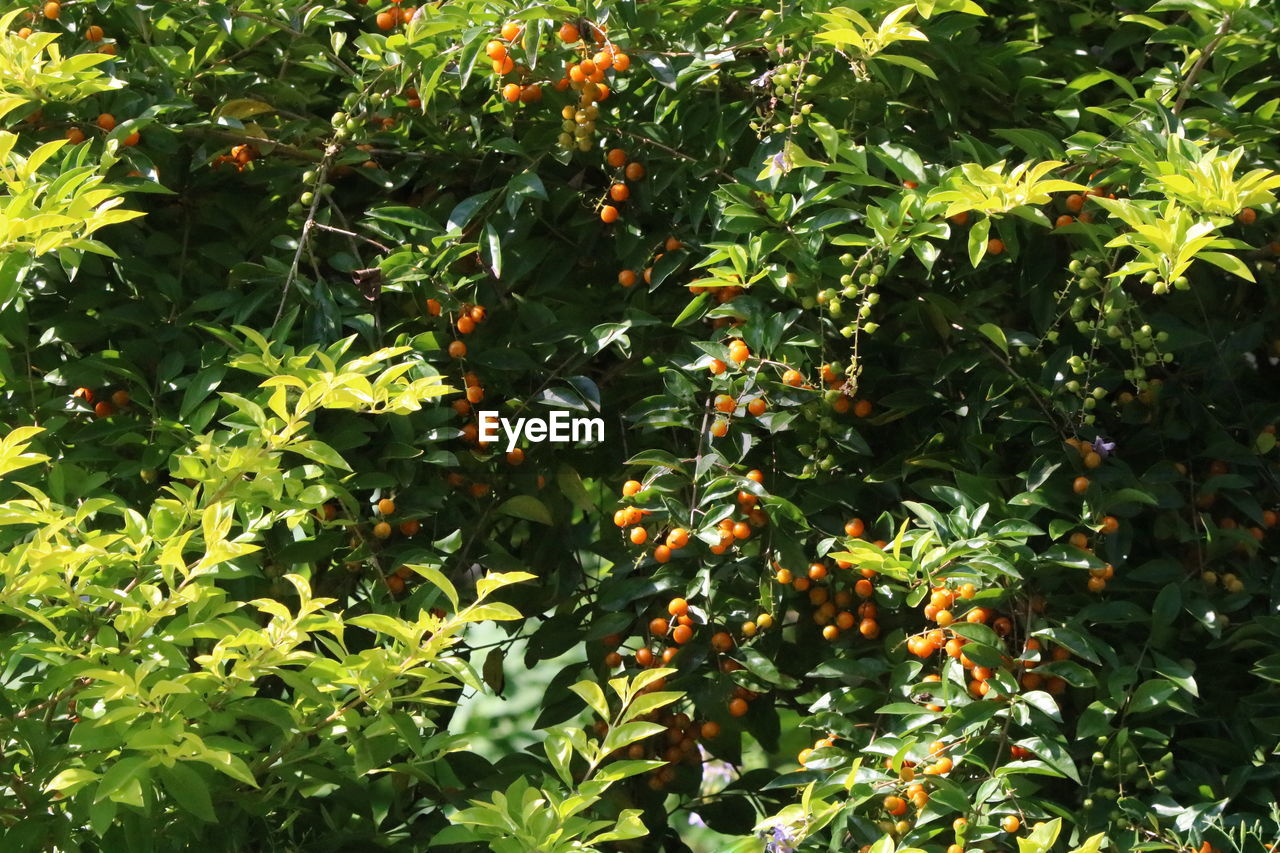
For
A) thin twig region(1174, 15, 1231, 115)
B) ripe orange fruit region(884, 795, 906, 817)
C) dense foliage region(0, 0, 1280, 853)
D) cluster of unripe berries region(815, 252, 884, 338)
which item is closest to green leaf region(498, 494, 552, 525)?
dense foliage region(0, 0, 1280, 853)

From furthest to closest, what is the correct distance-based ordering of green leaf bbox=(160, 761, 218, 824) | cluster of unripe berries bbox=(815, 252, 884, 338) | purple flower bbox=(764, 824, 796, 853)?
cluster of unripe berries bbox=(815, 252, 884, 338), purple flower bbox=(764, 824, 796, 853), green leaf bbox=(160, 761, 218, 824)

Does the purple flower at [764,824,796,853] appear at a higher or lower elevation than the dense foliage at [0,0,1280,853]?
lower

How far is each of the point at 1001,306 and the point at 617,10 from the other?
73 cm

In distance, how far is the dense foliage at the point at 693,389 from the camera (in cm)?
171

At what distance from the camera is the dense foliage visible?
5.60ft

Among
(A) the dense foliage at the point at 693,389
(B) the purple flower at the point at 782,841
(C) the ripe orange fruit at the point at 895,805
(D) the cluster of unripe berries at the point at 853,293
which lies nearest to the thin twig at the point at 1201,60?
(A) the dense foliage at the point at 693,389

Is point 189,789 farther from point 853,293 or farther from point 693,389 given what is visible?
point 853,293

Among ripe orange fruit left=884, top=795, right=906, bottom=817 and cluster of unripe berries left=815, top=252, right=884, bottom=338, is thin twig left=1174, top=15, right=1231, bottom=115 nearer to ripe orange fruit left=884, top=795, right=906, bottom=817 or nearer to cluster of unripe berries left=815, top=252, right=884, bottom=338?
cluster of unripe berries left=815, top=252, right=884, bottom=338

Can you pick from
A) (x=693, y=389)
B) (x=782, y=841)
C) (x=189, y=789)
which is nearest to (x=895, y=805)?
(x=782, y=841)

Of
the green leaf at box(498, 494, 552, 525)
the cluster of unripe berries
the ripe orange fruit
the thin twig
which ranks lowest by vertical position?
the ripe orange fruit

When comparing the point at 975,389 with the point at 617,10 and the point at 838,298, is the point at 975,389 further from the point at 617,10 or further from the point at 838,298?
the point at 617,10

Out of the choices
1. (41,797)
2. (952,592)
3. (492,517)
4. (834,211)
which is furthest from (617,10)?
(41,797)

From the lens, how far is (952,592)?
5.87 feet

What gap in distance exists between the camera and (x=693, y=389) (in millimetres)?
1917
